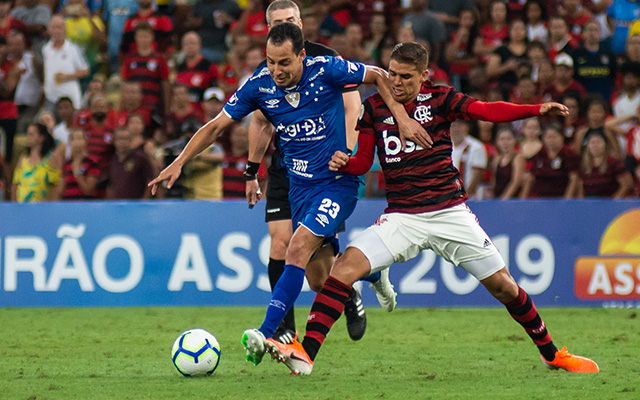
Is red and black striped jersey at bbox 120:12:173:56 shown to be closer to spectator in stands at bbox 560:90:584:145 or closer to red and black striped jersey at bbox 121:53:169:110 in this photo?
red and black striped jersey at bbox 121:53:169:110

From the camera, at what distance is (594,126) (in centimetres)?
1119

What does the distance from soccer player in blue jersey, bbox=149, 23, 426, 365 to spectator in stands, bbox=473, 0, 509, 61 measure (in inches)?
292

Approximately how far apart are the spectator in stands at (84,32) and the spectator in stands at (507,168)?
6.67 metres

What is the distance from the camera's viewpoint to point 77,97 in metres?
13.8

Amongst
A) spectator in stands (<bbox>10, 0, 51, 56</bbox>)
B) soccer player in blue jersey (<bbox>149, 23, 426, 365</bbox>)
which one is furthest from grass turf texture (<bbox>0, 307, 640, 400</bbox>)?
spectator in stands (<bbox>10, 0, 51, 56</bbox>)

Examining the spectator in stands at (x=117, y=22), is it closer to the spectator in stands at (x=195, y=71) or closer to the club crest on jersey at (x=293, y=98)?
the spectator in stands at (x=195, y=71)

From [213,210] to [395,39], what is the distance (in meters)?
4.74

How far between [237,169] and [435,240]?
5.54 m

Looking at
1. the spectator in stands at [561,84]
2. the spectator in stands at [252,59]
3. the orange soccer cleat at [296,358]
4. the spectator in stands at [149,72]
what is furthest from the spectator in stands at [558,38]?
the orange soccer cleat at [296,358]

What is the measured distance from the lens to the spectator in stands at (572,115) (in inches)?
457

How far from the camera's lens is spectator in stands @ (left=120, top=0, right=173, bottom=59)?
45.6 feet

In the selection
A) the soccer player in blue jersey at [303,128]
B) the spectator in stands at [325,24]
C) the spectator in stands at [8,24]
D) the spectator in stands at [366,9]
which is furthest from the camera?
the spectator in stands at [8,24]

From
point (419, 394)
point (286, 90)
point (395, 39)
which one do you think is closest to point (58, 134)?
point (395, 39)

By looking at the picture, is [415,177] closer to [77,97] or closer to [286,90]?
[286,90]
